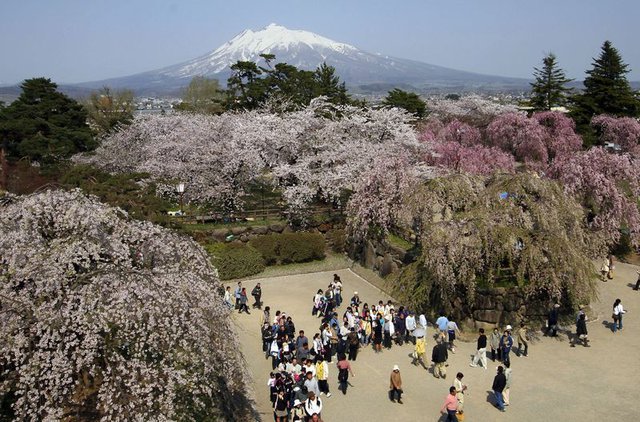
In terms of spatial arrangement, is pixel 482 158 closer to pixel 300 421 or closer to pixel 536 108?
pixel 536 108

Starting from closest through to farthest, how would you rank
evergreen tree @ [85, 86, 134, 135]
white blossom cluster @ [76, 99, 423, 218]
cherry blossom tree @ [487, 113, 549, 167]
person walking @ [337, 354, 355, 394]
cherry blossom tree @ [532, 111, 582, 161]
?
person walking @ [337, 354, 355, 394]
white blossom cluster @ [76, 99, 423, 218]
cherry blossom tree @ [487, 113, 549, 167]
cherry blossom tree @ [532, 111, 582, 161]
evergreen tree @ [85, 86, 134, 135]

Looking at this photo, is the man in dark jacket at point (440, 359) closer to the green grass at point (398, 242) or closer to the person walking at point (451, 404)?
the person walking at point (451, 404)

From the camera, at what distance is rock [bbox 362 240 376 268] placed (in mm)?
22031

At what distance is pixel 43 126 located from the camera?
3572 cm

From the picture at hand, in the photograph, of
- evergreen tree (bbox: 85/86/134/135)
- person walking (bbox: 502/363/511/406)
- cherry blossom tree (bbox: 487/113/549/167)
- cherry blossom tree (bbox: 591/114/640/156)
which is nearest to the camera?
person walking (bbox: 502/363/511/406)

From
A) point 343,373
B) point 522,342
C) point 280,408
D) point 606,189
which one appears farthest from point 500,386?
point 606,189

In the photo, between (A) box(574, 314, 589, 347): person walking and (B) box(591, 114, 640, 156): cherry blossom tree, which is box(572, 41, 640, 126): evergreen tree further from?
(A) box(574, 314, 589, 347): person walking

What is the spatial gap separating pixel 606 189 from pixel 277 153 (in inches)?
616

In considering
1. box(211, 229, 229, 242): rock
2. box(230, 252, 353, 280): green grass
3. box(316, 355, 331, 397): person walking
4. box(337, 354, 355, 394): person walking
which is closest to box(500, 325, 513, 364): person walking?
box(337, 354, 355, 394): person walking

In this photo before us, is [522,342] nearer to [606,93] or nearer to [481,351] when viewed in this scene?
[481,351]

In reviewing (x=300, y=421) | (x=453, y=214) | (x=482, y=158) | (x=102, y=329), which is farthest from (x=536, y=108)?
(x=102, y=329)

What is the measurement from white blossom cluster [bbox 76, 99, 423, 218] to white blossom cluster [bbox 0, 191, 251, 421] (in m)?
16.2

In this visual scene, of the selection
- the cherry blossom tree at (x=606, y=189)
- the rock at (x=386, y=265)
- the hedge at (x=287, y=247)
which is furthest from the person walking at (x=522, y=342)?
the hedge at (x=287, y=247)

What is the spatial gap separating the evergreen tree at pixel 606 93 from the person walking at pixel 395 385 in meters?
31.2
